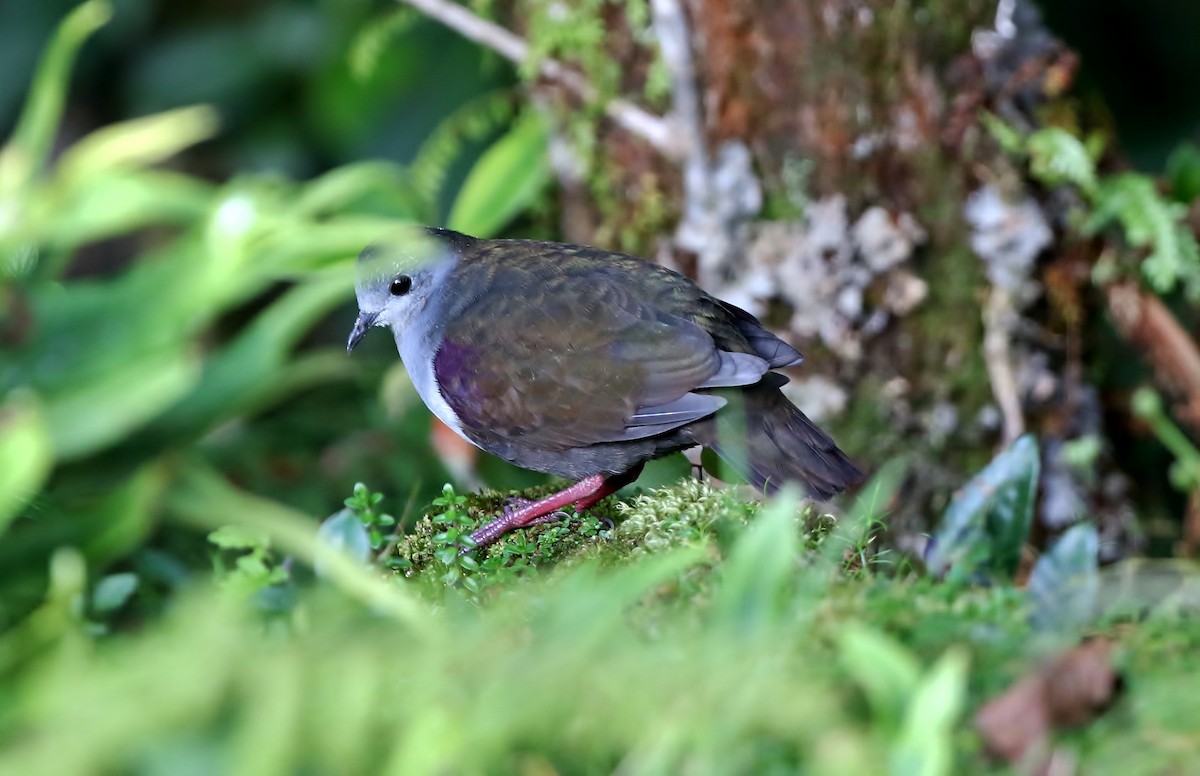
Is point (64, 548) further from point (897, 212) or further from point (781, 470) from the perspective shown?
point (897, 212)

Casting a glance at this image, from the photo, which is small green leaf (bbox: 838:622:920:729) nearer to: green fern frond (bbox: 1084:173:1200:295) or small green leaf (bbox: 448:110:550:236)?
green fern frond (bbox: 1084:173:1200:295)

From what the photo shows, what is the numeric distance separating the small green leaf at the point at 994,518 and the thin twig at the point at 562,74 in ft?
6.91

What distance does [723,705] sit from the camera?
144 centimetres

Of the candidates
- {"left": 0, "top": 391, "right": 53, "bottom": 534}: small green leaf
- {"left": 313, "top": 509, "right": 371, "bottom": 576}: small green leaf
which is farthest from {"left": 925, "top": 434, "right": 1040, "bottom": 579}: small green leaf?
{"left": 0, "top": 391, "right": 53, "bottom": 534}: small green leaf

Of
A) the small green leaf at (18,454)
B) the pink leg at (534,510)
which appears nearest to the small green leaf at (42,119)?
the small green leaf at (18,454)

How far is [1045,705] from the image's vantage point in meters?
1.53

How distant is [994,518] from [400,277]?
62.6 inches

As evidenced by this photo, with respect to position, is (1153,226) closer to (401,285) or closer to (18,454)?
(401,285)

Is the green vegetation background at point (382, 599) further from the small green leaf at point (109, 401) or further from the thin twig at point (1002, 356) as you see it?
the thin twig at point (1002, 356)

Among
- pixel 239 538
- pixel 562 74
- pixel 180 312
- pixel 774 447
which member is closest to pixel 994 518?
pixel 774 447

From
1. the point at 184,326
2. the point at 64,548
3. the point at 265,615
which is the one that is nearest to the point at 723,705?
the point at 265,615

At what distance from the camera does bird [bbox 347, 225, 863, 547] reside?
8.59 feet

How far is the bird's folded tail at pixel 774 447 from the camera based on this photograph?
2600 millimetres

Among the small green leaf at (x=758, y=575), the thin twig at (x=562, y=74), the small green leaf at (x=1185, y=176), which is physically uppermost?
the thin twig at (x=562, y=74)
